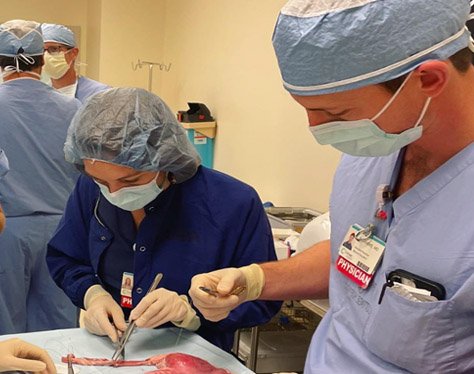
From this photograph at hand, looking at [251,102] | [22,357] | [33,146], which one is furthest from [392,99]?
[251,102]

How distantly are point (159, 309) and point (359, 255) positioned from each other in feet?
1.78

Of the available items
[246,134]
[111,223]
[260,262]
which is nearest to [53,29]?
[246,134]

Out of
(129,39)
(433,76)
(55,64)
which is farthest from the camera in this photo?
(129,39)

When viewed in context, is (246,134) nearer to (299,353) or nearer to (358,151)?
(299,353)

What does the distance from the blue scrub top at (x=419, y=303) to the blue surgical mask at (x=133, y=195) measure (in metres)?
0.61

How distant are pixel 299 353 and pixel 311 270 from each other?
1.53m

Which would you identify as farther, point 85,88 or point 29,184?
point 85,88

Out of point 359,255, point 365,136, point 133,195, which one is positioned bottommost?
point 133,195

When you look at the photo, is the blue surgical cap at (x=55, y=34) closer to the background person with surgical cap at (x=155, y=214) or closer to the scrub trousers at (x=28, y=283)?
the scrub trousers at (x=28, y=283)

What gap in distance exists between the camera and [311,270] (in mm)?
1379

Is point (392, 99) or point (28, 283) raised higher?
point (392, 99)

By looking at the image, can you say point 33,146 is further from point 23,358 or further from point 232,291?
point 232,291

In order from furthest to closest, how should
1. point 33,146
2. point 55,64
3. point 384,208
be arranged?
1. point 55,64
2. point 33,146
3. point 384,208

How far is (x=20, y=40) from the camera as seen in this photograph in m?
2.74
